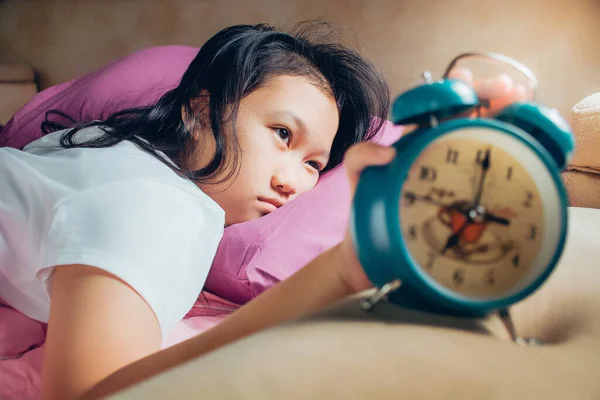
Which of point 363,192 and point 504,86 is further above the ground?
point 504,86

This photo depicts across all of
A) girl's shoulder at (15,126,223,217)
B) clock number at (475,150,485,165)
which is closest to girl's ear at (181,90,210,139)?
girl's shoulder at (15,126,223,217)

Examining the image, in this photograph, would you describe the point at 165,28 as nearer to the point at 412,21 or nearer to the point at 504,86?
the point at 412,21

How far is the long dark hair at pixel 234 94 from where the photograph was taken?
44.1 inches

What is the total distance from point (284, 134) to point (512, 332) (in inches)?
27.4

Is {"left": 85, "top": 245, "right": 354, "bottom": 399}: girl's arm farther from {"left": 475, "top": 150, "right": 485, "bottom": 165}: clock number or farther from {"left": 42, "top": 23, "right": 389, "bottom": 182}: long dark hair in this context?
{"left": 42, "top": 23, "right": 389, "bottom": 182}: long dark hair

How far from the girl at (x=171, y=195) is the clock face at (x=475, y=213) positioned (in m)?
0.05

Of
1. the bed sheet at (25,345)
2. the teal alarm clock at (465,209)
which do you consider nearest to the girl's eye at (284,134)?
the bed sheet at (25,345)

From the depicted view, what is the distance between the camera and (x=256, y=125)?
3.62 feet

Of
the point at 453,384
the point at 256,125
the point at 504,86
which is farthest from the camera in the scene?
the point at 256,125

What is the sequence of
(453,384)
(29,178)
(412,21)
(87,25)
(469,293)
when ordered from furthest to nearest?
(87,25), (412,21), (29,178), (469,293), (453,384)

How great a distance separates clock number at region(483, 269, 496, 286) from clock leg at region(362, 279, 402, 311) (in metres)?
0.07

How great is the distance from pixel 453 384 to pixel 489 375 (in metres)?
0.03

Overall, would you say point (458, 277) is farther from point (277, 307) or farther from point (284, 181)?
point (284, 181)

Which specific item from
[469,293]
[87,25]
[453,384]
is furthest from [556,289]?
[87,25]
